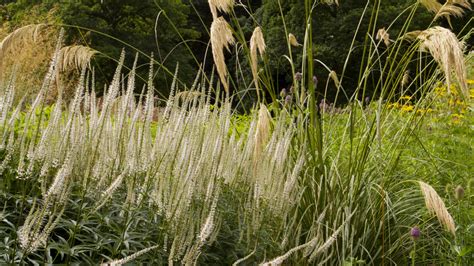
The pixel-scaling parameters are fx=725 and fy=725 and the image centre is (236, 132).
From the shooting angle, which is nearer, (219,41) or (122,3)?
(219,41)

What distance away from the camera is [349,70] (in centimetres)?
1970

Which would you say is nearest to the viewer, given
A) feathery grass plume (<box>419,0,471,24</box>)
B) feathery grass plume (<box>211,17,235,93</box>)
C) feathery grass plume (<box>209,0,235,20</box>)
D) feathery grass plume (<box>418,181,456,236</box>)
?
feathery grass plume (<box>418,181,456,236</box>)

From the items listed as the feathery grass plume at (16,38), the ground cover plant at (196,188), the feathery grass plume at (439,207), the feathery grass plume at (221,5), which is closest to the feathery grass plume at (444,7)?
the ground cover plant at (196,188)

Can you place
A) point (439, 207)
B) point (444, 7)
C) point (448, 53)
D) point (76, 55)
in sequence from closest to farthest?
point (439, 207), point (448, 53), point (76, 55), point (444, 7)

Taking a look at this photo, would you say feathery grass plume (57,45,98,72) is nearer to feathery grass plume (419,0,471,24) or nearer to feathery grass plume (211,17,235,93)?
feathery grass plume (211,17,235,93)

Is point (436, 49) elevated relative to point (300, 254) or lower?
elevated

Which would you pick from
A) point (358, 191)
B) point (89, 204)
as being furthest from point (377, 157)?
point (89, 204)

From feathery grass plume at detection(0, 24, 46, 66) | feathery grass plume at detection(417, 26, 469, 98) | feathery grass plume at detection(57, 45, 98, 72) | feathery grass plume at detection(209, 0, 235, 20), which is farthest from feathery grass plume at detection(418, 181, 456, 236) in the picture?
feathery grass plume at detection(0, 24, 46, 66)

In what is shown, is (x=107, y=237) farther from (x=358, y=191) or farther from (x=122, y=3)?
(x=122, y=3)

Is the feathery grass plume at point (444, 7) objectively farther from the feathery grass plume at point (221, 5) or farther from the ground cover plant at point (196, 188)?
the feathery grass plume at point (221, 5)

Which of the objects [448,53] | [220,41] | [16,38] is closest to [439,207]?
[448,53]

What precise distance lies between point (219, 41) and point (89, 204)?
38.5 inches

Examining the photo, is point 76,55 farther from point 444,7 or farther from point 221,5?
point 444,7

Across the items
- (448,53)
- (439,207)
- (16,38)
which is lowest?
(439,207)
